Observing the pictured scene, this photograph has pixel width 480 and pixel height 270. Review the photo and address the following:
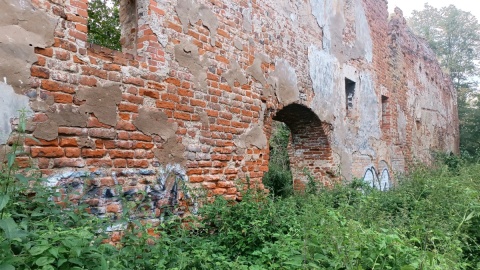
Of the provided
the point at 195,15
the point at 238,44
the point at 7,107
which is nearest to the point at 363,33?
the point at 238,44

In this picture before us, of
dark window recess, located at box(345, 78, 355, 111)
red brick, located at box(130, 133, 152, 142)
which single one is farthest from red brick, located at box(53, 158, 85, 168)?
dark window recess, located at box(345, 78, 355, 111)

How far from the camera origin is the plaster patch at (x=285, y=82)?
5402mm

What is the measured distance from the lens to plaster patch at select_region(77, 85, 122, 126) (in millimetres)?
3016

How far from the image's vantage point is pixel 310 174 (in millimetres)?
6980

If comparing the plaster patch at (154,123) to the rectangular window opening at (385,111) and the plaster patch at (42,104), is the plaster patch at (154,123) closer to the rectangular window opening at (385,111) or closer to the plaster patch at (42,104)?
the plaster patch at (42,104)

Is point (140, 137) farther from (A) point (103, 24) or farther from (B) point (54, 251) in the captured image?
(A) point (103, 24)

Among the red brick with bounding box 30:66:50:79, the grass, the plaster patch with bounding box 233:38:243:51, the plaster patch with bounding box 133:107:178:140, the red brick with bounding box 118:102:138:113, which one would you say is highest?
the plaster patch with bounding box 233:38:243:51

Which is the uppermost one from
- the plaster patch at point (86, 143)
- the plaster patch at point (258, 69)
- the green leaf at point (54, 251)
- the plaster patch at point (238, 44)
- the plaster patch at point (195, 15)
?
the plaster patch at point (195, 15)

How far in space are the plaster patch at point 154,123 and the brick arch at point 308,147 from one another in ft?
10.2

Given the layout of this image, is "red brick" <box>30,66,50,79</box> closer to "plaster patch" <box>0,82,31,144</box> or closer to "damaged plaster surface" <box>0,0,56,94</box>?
"damaged plaster surface" <box>0,0,56,94</box>

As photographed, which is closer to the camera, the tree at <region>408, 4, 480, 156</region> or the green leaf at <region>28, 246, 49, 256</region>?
the green leaf at <region>28, 246, 49, 256</region>

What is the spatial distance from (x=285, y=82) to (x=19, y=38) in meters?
3.73

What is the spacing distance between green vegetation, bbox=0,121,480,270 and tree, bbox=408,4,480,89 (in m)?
26.7

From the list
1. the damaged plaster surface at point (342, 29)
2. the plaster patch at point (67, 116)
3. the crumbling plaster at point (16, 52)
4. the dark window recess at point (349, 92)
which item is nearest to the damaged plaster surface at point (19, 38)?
the crumbling plaster at point (16, 52)
